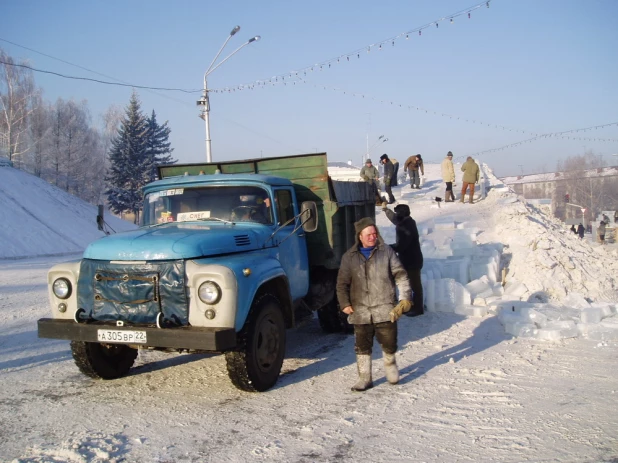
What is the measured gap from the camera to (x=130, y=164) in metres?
45.6

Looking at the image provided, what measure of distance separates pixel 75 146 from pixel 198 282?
53646mm

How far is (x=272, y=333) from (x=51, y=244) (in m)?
22.7

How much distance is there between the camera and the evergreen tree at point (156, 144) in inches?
1859

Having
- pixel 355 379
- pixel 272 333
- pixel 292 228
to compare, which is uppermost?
pixel 292 228

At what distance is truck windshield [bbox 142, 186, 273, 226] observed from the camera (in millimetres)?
6180

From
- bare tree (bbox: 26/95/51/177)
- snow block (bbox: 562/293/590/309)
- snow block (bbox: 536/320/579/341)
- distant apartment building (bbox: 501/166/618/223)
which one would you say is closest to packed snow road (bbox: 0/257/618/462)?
snow block (bbox: 536/320/579/341)

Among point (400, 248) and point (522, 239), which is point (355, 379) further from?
point (522, 239)

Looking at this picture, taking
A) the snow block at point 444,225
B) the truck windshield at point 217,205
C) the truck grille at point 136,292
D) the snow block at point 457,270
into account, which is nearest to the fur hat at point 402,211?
the snow block at point 457,270

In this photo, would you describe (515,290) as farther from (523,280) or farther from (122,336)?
(122,336)

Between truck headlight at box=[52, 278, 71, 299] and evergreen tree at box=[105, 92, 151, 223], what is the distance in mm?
41479

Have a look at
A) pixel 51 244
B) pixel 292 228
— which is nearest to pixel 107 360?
pixel 292 228

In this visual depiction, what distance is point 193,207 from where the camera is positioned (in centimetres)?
627

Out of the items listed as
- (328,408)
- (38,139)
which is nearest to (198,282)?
(328,408)

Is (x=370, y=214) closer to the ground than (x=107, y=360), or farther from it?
farther from it
